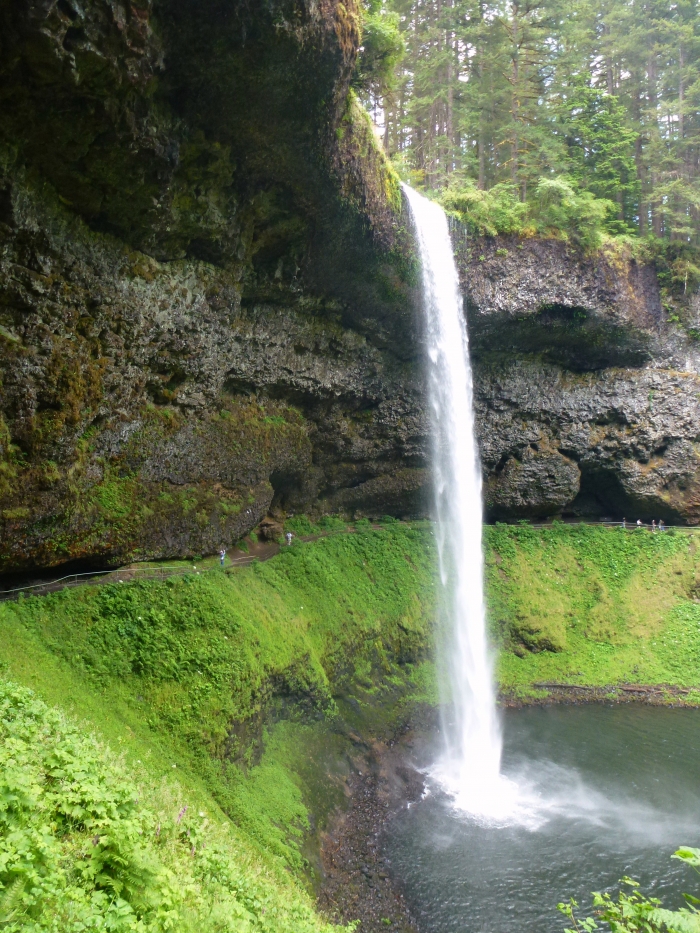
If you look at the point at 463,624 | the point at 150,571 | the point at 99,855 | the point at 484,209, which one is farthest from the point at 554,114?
the point at 99,855

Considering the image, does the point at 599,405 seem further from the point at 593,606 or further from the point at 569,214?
the point at 593,606

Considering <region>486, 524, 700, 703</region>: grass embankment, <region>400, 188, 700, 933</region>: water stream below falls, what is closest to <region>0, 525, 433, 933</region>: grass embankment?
<region>400, 188, 700, 933</region>: water stream below falls

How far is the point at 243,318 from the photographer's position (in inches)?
610

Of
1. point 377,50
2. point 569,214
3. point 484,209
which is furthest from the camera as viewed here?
point 569,214

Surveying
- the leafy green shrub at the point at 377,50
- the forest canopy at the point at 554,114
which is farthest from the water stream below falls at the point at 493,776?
the forest canopy at the point at 554,114

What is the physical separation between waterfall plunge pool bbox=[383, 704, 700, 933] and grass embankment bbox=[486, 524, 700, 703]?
332 cm

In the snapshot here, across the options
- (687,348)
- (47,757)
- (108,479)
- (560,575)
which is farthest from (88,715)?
(687,348)

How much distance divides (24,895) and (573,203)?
20964 millimetres

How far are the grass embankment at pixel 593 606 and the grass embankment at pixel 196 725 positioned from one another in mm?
3265

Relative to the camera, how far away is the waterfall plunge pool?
927 cm

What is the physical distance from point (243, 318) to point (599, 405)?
14.7 metres

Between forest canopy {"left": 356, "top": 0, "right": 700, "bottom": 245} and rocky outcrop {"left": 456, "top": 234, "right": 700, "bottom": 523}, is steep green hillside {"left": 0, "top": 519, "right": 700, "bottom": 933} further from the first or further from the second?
forest canopy {"left": 356, "top": 0, "right": 700, "bottom": 245}

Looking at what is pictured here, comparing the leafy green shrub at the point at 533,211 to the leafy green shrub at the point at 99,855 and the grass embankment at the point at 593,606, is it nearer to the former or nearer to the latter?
the grass embankment at the point at 593,606

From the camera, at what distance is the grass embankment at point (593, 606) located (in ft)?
Answer: 61.1
